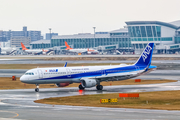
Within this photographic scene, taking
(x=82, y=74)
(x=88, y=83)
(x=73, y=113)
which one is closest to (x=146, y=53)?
(x=82, y=74)

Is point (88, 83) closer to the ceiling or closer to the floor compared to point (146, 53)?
closer to the floor

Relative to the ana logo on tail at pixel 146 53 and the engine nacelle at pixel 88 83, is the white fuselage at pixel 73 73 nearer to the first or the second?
the engine nacelle at pixel 88 83

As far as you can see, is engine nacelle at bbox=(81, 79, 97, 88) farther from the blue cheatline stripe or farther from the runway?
the runway

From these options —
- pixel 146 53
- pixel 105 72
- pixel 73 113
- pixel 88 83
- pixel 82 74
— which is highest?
pixel 146 53

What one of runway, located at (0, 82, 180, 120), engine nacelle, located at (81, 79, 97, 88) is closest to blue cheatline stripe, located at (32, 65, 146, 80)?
engine nacelle, located at (81, 79, 97, 88)

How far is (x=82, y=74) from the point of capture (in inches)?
2425

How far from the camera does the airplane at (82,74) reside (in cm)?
5846

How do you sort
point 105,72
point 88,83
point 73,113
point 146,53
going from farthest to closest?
point 146,53 < point 105,72 < point 88,83 < point 73,113

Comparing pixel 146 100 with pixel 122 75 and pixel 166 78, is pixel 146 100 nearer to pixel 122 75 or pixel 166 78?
pixel 122 75

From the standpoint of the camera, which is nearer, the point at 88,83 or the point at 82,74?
the point at 88,83

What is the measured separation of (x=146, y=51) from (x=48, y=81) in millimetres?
21634

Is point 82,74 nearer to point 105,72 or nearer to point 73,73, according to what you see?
point 73,73

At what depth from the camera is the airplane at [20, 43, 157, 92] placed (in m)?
58.5

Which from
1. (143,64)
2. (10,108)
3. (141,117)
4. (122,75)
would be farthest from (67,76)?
(141,117)
